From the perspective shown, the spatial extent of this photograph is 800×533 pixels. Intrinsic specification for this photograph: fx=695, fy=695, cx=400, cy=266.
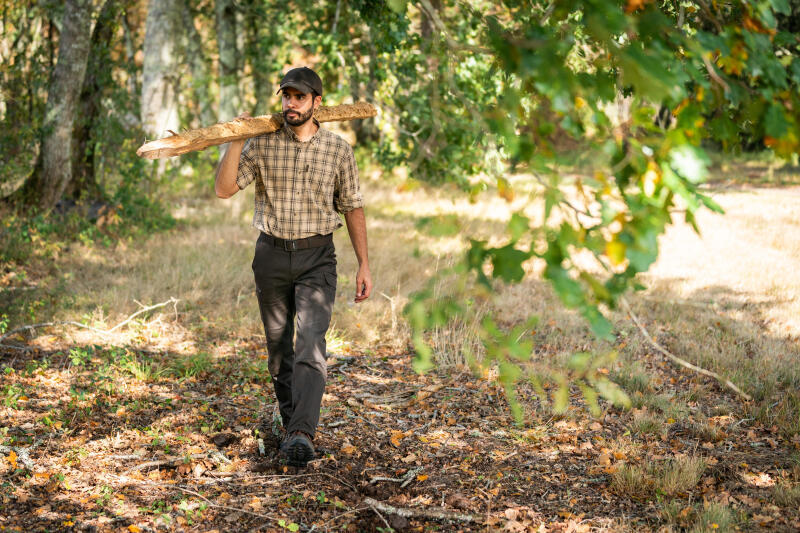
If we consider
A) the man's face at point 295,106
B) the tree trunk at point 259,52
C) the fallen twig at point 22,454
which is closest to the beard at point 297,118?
the man's face at point 295,106

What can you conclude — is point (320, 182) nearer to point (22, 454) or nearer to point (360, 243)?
point (360, 243)

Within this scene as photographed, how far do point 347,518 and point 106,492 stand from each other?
131 centimetres

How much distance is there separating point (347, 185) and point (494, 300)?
3.26 meters

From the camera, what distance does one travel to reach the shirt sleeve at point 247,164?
4.25 metres

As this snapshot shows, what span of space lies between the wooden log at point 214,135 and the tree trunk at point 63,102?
590 centimetres

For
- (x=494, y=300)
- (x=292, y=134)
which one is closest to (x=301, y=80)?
(x=292, y=134)

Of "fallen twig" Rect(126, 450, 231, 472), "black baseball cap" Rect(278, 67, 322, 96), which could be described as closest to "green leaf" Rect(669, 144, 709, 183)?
"black baseball cap" Rect(278, 67, 322, 96)

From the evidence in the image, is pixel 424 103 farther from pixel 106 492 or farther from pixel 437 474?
pixel 106 492

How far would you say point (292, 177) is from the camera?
422 centimetres

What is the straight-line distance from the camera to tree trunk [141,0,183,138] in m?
10.7

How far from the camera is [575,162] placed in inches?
86.0

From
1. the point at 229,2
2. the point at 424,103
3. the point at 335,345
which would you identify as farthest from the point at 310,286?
the point at 229,2

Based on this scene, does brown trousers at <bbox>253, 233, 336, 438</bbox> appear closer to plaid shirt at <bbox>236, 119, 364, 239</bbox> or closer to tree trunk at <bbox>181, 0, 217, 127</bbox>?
plaid shirt at <bbox>236, 119, 364, 239</bbox>

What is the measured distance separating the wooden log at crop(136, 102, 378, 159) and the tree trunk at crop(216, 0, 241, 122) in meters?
8.35
